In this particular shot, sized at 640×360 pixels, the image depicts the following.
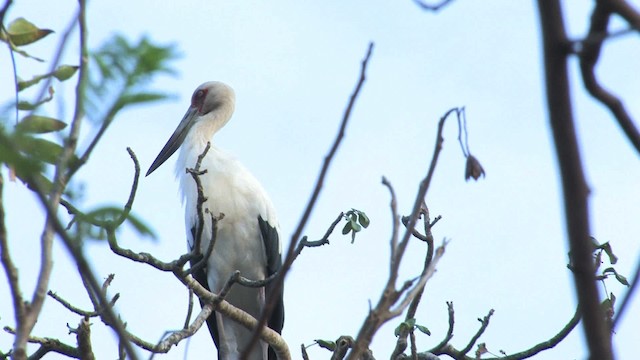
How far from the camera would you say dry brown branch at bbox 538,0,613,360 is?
1.35 metres

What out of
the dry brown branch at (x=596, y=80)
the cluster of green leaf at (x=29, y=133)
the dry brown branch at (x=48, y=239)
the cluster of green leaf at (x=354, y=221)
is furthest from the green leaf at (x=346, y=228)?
the dry brown branch at (x=596, y=80)

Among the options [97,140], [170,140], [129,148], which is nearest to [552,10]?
[97,140]

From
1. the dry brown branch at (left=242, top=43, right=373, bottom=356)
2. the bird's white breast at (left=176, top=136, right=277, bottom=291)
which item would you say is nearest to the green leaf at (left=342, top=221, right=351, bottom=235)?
the bird's white breast at (left=176, top=136, right=277, bottom=291)

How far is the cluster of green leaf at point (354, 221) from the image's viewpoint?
18.1 feet

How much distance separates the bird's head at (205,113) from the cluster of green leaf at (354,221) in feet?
11.4

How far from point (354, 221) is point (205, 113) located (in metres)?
3.99

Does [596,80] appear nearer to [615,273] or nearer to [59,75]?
[59,75]

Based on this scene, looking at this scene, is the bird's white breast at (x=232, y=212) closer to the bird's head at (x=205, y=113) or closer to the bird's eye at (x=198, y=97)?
the bird's head at (x=205, y=113)

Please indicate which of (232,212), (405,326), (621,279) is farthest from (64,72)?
(232,212)

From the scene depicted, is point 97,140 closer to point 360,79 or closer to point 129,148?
point 360,79

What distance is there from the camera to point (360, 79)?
7.25ft

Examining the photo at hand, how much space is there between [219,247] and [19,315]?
5698 millimetres

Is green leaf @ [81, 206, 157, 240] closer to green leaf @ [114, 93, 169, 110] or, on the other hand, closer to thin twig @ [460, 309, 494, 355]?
green leaf @ [114, 93, 169, 110]

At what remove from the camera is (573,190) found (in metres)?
1.36
